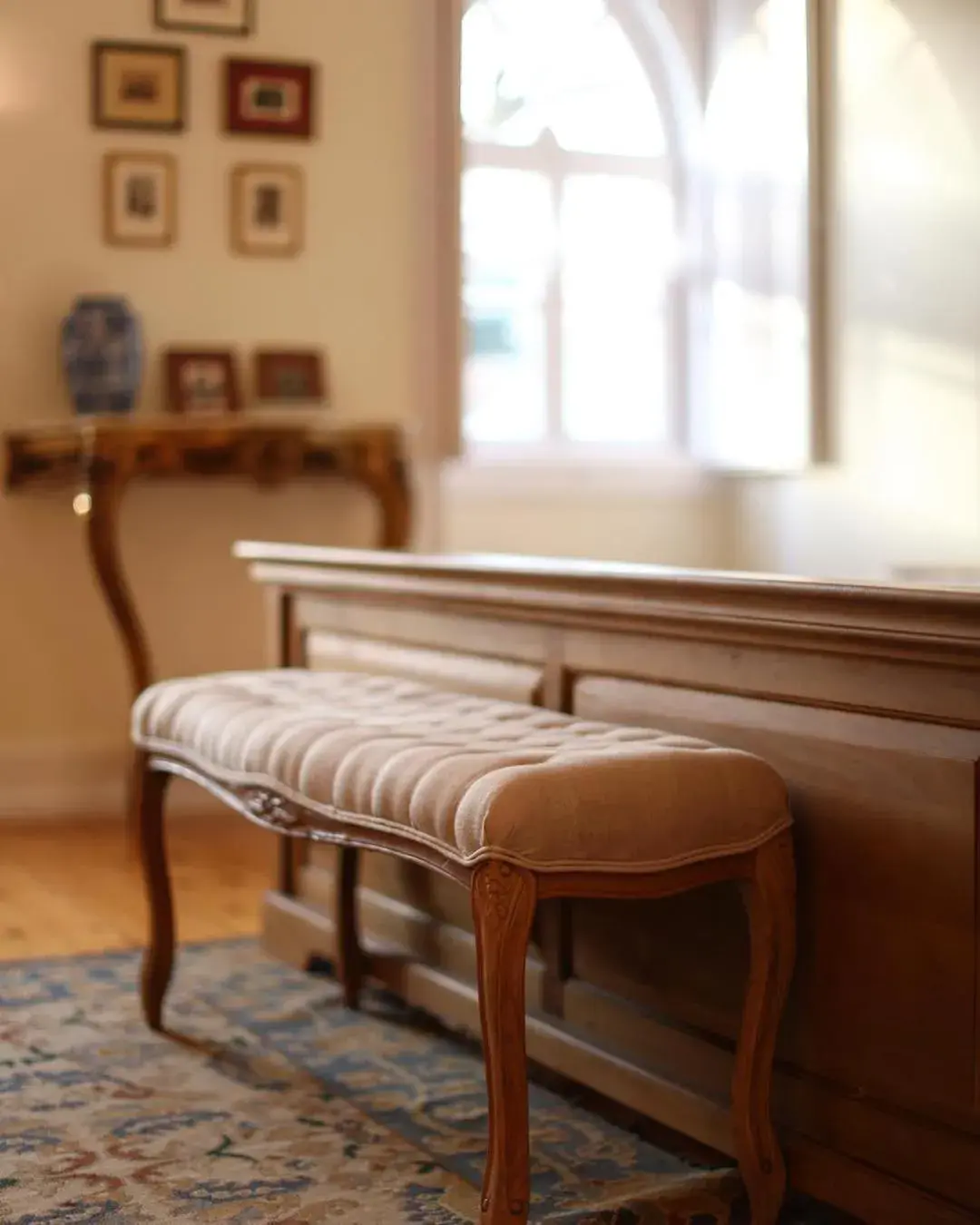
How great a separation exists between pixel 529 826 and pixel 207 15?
418cm

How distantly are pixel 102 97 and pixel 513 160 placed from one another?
4.83 ft

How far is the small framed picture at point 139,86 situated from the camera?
17.4 feet

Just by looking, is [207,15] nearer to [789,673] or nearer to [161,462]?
[161,462]

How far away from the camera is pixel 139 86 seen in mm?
5328

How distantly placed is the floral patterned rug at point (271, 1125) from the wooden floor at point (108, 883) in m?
0.44

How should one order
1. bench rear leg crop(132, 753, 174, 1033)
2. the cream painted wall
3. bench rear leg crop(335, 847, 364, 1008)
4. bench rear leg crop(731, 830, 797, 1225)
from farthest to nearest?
the cream painted wall → bench rear leg crop(335, 847, 364, 1008) → bench rear leg crop(132, 753, 174, 1033) → bench rear leg crop(731, 830, 797, 1225)

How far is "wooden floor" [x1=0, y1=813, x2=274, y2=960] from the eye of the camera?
3727 mm

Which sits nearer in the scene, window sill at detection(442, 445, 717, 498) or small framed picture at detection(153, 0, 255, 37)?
small framed picture at detection(153, 0, 255, 37)

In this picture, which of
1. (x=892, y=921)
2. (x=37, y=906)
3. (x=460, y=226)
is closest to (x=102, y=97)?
(x=460, y=226)

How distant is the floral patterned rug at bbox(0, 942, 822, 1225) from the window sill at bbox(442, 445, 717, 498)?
2890mm

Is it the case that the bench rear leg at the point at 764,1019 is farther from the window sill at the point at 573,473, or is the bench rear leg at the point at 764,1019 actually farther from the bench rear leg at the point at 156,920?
the window sill at the point at 573,473

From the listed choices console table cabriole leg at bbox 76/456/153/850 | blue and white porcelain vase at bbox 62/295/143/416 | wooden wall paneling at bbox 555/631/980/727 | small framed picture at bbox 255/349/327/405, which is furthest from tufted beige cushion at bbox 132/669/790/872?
small framed picture at bbox 255/349/327/405

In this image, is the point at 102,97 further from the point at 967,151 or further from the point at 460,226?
the point at 967,151

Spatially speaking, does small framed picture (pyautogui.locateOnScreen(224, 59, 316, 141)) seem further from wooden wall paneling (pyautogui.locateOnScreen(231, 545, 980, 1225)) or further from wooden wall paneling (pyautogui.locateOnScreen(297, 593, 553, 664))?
wooden wall paneling (pyautogui.locateOnScreen(231, 545, 980, 1225))
